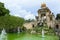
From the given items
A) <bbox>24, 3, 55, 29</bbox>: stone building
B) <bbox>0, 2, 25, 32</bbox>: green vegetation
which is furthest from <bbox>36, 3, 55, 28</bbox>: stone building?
<bbox>0, 2, 25, 32</bbox>: green vegetation

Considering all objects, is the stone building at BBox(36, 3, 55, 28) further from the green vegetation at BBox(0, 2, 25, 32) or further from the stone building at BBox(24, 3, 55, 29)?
the green vegetation at BBox(0, 2, 25, 32)

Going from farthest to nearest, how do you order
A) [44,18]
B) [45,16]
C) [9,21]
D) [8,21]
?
[45,16]
[44,18]
[9,21]
[8,21]

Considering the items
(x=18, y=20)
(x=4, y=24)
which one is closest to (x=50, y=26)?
(x=18, y=20)

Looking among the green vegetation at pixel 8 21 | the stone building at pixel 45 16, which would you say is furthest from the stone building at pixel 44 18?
the green vegetation at pixel 8 21

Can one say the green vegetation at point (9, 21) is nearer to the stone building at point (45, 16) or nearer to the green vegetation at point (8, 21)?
the green vegetation at point (8, 21)

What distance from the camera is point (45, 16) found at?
2287 inches

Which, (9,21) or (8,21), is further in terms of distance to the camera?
(9,21)

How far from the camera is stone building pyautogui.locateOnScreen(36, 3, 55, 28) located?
5537cm

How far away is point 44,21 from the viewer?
183 ft

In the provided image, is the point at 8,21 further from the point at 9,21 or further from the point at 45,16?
the point at 45,16

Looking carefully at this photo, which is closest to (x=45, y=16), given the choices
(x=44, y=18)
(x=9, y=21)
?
(x=44, y=18)

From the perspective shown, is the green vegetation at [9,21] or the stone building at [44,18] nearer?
the green vegetation at [9,21]

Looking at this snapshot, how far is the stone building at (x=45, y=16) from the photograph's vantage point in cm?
5537

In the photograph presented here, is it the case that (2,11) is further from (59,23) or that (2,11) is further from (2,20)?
(59,23)
